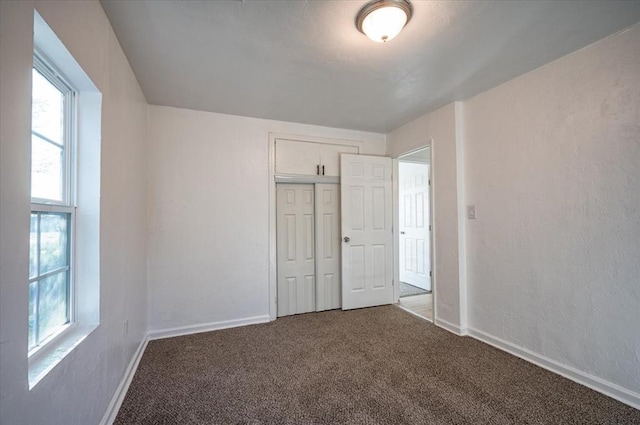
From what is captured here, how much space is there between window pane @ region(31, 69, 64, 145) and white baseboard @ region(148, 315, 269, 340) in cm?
214

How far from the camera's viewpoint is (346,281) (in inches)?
138

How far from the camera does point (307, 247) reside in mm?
3537

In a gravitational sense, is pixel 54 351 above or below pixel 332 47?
below

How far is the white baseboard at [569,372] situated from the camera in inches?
68.4

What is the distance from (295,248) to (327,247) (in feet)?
1.38

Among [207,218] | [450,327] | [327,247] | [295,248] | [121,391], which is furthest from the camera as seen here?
[327,247]

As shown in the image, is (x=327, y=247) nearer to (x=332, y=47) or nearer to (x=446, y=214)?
(x=446, y=214)

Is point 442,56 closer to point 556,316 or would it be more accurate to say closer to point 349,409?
point 556,316

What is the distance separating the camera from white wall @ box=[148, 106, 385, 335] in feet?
9.39

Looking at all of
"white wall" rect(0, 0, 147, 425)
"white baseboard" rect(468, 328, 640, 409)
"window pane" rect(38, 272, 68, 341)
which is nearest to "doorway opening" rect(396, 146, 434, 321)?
"white baseboard" rect(468, 328, 640, 409)

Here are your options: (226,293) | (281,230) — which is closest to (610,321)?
(281,230)

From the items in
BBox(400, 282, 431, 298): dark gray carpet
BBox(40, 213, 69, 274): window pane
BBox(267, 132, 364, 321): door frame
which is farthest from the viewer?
BBox(400, 282, 431, 298): dark gray carpet

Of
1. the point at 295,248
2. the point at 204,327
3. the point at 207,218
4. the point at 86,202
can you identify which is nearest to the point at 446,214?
the point at 295,248

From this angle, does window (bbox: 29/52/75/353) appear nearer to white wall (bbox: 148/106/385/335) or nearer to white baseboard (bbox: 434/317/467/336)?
white wall (bbox: 148/106/385/335)
